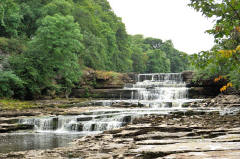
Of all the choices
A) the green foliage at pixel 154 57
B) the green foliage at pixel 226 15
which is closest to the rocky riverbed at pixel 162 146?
the green foliage at pixel 226 15

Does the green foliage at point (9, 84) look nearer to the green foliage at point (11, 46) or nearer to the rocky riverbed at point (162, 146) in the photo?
the green foliage at point (11, 46)

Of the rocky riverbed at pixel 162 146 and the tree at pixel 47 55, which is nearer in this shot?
the rocky riverbed at pixel 162 146

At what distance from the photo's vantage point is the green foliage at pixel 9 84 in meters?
24.4

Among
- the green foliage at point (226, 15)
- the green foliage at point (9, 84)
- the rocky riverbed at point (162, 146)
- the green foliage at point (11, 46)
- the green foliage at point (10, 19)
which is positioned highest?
the green foliage at point (10, 19)

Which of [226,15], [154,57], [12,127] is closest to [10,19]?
[12,127]

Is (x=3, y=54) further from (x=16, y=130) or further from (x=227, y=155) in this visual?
(x=227, y=155)

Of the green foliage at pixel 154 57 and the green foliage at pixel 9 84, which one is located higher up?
the green foliage at pixel 154 57

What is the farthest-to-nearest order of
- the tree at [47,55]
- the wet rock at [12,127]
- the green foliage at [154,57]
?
1. the green foliage at [154,57]
2. the tree at [47,55]
3. the wet rock at [12,127]

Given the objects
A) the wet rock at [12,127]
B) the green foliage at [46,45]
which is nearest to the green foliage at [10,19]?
the green foliage at [46,45]

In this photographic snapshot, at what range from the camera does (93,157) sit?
6438 millimetres

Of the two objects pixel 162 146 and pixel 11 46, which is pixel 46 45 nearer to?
pixel 11 46

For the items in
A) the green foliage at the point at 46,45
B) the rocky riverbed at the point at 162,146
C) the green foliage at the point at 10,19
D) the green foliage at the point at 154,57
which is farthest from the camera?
the green foliage at the point at 154,57

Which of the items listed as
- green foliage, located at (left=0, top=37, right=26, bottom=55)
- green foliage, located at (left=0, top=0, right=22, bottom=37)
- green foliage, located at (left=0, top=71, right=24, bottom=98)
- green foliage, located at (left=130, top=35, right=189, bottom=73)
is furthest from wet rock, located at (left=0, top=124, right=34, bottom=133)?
green foliage, located at (left=130, top=35, right=189, bottom=73)

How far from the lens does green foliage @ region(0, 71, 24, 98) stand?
2436cm
